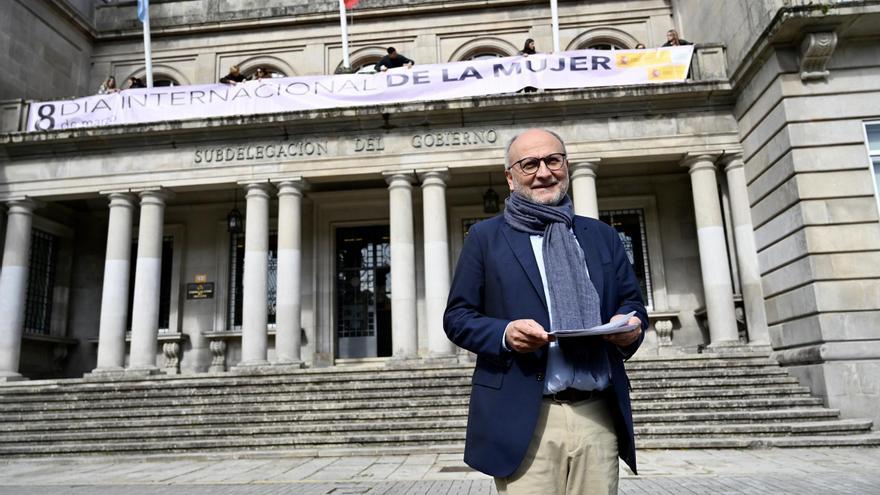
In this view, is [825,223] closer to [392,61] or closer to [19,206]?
[392,61]

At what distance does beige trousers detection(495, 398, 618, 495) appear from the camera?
2.49m

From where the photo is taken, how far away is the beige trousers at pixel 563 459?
98.2 inches

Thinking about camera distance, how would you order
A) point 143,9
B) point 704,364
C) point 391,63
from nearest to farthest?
point 704,364 → point 391,63 → point 143,9

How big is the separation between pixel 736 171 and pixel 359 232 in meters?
10.7

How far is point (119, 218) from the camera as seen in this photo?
53.5 feet

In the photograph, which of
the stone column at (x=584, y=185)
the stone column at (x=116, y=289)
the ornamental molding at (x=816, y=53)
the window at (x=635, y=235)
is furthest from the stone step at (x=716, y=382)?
the stone column at (x=116, y=289)

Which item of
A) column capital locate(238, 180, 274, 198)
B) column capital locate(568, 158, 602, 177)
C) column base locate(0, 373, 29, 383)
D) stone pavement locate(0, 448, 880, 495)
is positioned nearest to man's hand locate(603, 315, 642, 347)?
stone pavement locate(0, 448, 880, 495)

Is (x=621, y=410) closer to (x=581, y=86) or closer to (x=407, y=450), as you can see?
(x=407, y=450)

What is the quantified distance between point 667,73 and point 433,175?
6.16 meters

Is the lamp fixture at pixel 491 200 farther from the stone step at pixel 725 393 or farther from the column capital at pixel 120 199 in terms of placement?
the column capital at pixel 120 199

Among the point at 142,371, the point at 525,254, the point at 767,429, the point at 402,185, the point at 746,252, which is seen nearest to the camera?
the point at 525,254

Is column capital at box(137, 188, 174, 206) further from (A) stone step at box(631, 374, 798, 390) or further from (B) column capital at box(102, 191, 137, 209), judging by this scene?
(A) stone step at box(631, 374, 798, 390)

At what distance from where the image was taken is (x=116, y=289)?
1586 cm

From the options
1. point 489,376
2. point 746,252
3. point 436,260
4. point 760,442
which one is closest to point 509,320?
point 489,376
